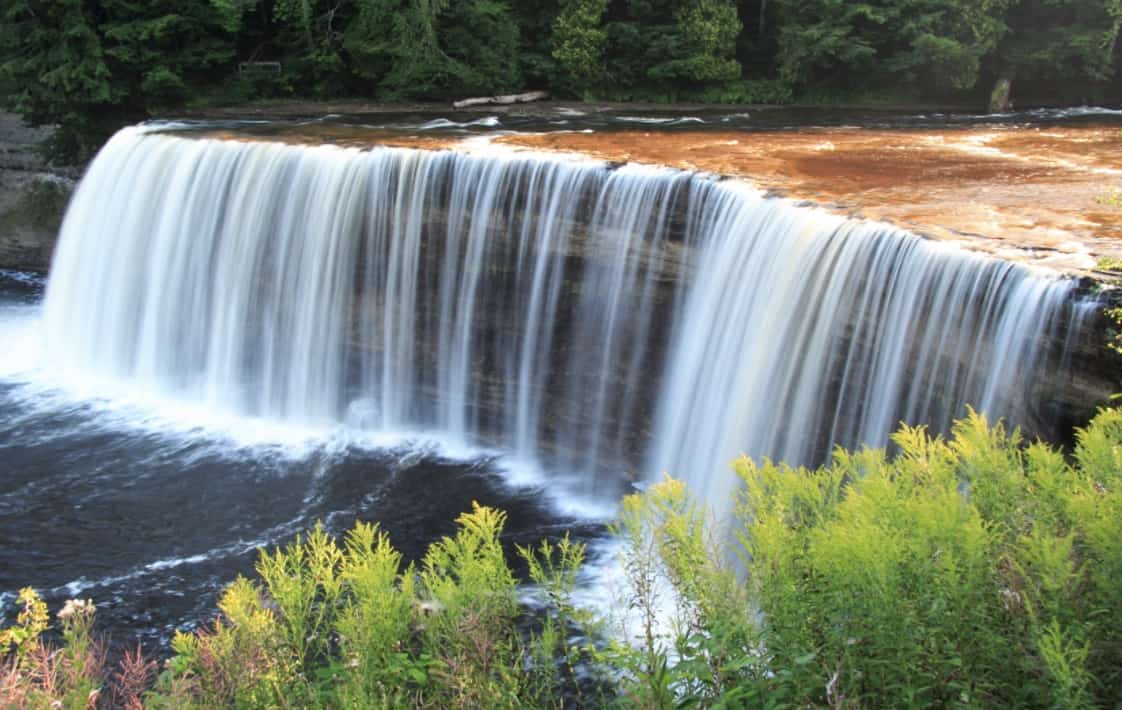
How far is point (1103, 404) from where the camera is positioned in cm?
751

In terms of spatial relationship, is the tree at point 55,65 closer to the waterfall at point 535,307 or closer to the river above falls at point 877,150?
the river above falls at point 877,150

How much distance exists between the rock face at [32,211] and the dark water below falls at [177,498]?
6.63 m

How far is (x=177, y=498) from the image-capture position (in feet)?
37.3

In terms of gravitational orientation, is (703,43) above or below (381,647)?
above

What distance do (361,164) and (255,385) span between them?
11.0 feet

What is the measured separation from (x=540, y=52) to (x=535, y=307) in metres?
13.6

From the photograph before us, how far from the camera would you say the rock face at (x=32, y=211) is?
66.4 feet

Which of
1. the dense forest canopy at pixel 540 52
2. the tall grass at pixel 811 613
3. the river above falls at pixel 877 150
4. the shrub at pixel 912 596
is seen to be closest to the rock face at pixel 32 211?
the dense forest canopy at pixel 540 52

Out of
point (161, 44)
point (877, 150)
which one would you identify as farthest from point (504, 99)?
point (877, 150)

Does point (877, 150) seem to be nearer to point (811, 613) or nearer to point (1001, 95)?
point (1001, 95)

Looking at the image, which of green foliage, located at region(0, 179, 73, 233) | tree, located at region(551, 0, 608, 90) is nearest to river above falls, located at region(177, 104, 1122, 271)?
tree, located at region(551, 0, 608, 90)

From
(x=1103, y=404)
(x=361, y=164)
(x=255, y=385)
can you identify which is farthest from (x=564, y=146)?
(x=1103, y=404)

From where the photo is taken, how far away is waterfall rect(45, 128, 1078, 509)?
30.2 feet

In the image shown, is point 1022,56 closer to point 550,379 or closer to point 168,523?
point 550,379
